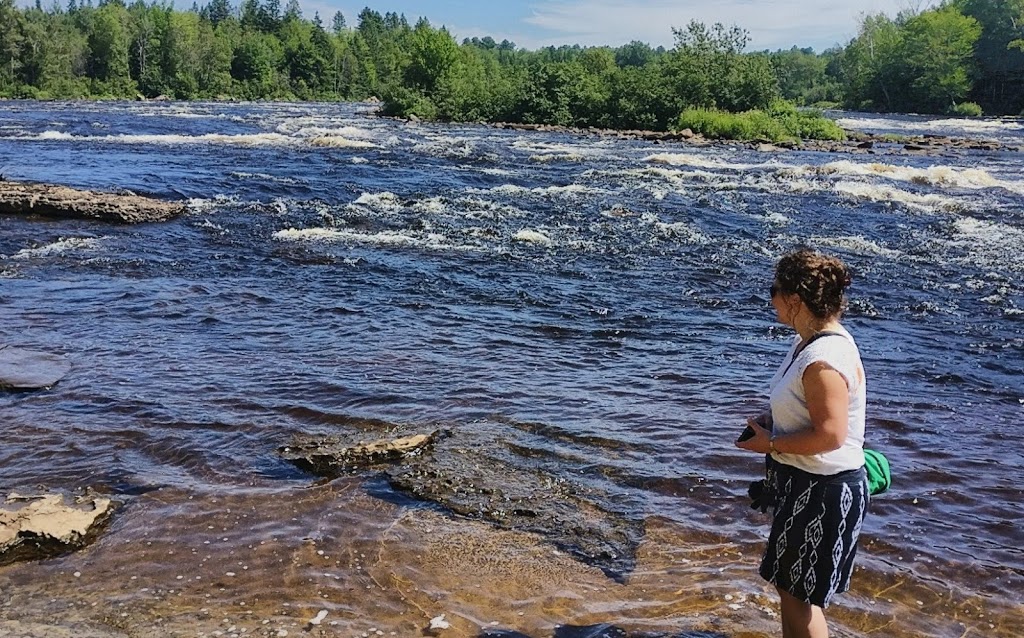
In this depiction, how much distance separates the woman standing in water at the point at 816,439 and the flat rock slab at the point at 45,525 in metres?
3.74

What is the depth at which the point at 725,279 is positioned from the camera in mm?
12258

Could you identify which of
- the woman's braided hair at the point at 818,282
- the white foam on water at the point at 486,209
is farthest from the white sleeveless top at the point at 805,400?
the white foam on water at the point at 486,209

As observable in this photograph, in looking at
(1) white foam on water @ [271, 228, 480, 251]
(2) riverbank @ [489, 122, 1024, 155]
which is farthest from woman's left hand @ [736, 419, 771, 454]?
Answer: (2) riverbank @ [489, 122, 1024, 155]

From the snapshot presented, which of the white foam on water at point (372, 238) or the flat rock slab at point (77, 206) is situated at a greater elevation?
the flat rock slab at point (77, 206)

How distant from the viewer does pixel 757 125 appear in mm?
40469

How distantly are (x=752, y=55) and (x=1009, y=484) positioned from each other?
45349 millimetres

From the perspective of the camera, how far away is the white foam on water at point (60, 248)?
41.0 ft

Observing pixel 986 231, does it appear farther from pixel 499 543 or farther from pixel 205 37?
pixel 205 37

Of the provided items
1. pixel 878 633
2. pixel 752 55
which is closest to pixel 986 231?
pixel 878 633

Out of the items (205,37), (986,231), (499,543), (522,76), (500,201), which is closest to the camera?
(499,543)

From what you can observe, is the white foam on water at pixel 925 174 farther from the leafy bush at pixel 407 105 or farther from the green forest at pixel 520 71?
the leafy bush at pixel 407 105

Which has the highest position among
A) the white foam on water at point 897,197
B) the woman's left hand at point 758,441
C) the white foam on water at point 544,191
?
the white foam on water at point 897,197

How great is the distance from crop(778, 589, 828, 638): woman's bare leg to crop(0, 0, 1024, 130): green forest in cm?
4151

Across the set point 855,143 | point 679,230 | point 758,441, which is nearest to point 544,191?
point 679,230
